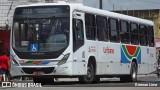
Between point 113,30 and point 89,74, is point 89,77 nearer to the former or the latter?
point 89,74

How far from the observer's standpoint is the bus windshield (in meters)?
20.9

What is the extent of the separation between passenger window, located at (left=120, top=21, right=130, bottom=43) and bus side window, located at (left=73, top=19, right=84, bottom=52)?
511 cm

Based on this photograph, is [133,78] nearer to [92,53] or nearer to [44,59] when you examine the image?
[92,53]

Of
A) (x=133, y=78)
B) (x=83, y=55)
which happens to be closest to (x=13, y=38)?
(x=83, y=55)

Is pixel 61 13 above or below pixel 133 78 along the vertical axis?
above

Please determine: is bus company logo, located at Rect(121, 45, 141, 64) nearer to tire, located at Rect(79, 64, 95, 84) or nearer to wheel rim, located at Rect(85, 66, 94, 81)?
tire, located at Rect(79, 64, 95, 84)

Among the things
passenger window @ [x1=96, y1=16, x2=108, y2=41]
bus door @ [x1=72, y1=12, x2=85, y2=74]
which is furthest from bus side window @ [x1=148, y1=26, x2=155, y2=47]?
bus door @ [x1=72, y1=12, x2=85, y2=74]

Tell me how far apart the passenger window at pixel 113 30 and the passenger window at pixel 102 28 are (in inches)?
22.5

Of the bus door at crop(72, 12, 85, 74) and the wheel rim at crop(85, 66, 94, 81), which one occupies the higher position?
the bus door at crop(72, 12, 85, 74)

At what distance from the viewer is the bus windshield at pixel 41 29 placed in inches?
821

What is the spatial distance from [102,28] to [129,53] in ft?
13.5

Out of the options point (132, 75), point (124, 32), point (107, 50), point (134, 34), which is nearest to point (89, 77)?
point (107, 50)

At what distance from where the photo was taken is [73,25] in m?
21.1

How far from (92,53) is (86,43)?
975 millimetres
